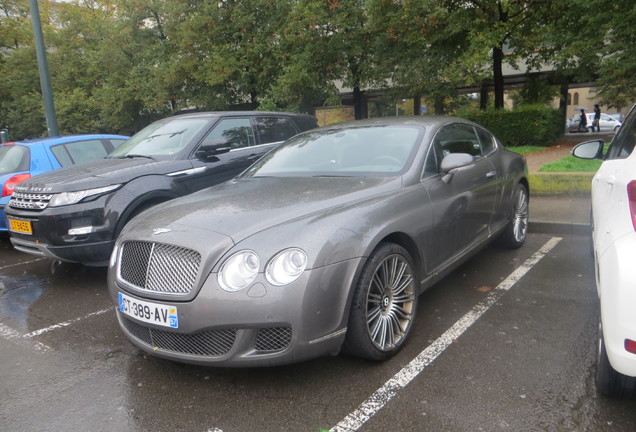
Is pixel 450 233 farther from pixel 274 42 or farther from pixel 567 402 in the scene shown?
pixel 274 42

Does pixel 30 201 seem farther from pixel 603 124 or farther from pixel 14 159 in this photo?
pixel 603 124

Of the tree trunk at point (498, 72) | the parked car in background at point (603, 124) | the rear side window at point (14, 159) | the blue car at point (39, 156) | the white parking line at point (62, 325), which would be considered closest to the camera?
the white parking line at point (62, 325)

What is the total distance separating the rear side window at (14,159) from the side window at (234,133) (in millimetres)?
2774

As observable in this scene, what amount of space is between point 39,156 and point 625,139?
274 inches

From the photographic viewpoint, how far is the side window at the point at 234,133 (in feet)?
19.7

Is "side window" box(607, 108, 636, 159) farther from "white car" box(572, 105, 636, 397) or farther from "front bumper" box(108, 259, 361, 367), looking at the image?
"front bumper" box(108, 259, 361, 367)

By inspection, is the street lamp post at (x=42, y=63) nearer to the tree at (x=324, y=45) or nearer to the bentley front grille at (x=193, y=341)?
the tree at (x=324, y=45)

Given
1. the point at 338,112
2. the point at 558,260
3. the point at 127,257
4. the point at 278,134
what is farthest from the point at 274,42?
the point at 338,112

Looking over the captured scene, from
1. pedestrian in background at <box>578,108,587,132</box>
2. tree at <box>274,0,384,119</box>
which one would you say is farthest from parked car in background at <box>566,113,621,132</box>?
tree at <box>274,0,384,119</box>

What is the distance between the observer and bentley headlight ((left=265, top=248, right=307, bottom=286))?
8.28 ft

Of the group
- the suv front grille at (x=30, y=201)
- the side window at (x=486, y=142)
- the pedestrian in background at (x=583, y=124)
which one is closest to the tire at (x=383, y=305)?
the side window at (x=486, y=142)

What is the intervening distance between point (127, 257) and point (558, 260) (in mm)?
4237

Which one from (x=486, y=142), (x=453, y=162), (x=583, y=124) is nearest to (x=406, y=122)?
(x=453, y=162)

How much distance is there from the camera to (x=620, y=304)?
2039mm
